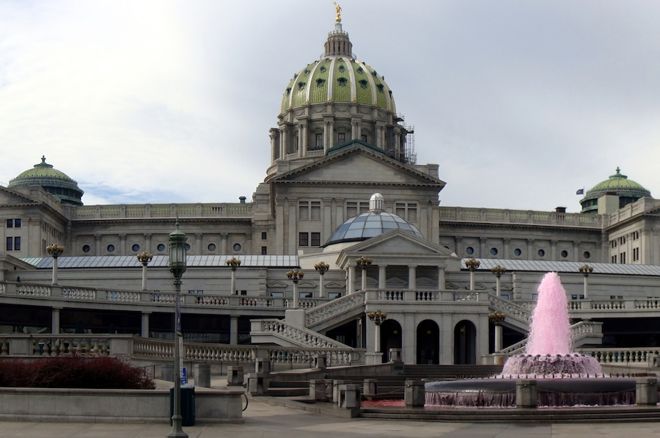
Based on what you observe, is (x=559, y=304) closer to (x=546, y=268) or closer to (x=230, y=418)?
(x=230, y=418)

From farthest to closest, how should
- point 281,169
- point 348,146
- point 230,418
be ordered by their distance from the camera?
point 348,146
point 281,169
point 230,418

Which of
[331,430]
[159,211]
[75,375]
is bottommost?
[331,430]

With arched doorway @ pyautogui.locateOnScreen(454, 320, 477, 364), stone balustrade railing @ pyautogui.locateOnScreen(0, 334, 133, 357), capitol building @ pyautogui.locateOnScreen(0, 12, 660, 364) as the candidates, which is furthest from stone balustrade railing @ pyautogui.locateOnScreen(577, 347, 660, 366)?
stone balustrade railing @ pyautogui.locateOnScreen(0, 334, 133, 357)

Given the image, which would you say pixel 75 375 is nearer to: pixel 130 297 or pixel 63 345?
pixel 63 345

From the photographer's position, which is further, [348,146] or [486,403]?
[348,146]

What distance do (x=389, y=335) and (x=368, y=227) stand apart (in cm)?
2658

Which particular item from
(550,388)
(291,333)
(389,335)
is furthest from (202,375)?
(389,335)

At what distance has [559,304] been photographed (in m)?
64.2

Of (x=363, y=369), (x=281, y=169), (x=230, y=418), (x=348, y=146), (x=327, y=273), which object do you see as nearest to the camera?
(x=230, y=418)

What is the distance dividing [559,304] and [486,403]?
22.6 metres

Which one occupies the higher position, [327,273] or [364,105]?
[364,105]

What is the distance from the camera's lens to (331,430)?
120 ft

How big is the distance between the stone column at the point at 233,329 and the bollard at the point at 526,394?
48.4 metres

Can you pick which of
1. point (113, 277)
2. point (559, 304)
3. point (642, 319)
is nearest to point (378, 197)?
point (113, 277)
